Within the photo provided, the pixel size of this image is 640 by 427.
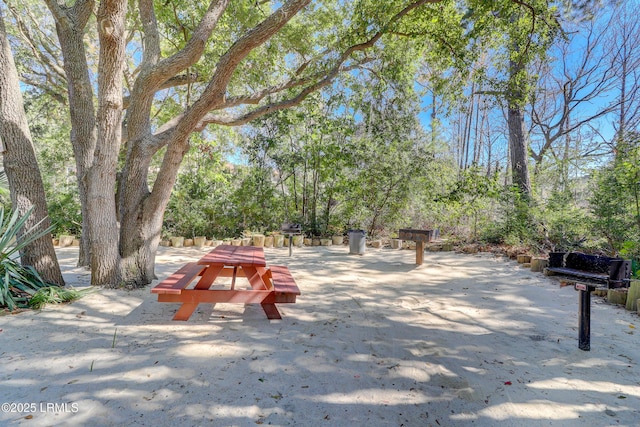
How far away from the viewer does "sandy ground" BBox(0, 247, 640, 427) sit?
1550 millimetres

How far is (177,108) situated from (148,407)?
8.36 metres

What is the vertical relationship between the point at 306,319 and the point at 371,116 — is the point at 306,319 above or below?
below

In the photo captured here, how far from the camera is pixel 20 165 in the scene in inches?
125

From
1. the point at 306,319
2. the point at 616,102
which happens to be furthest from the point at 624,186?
the point at 616,102

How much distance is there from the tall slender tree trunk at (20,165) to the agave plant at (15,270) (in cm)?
9

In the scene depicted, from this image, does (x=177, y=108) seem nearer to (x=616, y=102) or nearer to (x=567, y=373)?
(x=567, y=373)

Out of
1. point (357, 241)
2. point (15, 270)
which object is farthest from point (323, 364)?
point (357, 241)

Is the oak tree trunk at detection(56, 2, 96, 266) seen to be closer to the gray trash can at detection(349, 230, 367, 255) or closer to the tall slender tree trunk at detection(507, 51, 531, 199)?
the gray trash can at detection(349, 230, 367, 255)

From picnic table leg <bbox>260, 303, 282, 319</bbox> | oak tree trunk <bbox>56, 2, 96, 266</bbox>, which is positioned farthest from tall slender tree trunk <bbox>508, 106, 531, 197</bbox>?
oak tree trunk <bbox>56, 2, 96, 266</bbox>

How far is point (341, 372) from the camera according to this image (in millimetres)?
1960

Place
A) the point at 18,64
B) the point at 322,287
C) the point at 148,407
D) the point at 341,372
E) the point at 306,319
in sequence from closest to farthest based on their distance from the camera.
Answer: the point at 148,407 < the point at 341,372 < the point at 306,319 < the point at 322,287 < the point at 18,64

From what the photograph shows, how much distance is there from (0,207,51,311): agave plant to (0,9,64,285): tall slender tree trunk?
0.09m

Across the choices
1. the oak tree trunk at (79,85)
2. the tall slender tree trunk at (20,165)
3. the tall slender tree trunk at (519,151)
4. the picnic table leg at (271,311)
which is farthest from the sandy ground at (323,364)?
the tall slender tree trunk at (519,151)

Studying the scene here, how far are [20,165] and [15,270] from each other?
1121 millimetres
